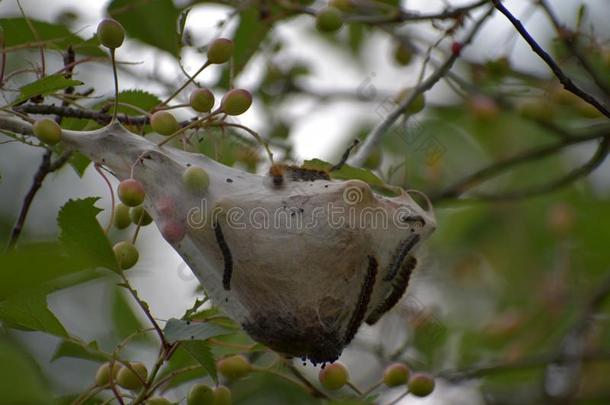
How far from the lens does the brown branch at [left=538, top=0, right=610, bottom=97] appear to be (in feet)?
8.22

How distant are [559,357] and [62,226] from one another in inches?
96.8

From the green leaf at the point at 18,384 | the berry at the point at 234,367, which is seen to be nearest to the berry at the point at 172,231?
the berry at the point at 234,367

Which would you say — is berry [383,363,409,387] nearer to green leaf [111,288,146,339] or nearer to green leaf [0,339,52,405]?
green leaf [0,339,52,405]

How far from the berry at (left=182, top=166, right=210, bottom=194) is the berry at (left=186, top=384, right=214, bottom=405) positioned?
502 millimetres

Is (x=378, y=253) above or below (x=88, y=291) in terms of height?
above

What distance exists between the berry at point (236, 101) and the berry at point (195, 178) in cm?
17

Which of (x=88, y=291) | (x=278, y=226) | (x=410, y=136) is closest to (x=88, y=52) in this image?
(x=410, y=136)

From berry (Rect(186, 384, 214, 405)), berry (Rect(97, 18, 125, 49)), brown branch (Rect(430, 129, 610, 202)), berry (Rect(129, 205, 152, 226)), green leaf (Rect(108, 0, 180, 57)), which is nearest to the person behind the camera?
berry (Rect(97, 18, 125, 49))

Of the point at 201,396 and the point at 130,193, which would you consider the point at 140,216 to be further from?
the point at 201,396

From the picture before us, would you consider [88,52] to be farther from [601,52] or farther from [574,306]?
[574,306]

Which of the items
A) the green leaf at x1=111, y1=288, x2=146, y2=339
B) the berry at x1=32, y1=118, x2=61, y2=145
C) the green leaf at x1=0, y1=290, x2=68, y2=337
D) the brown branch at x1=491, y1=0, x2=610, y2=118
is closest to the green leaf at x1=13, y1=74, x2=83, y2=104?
the berry at x1=32, y1=118, x2=61, y2=145

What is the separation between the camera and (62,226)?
2.13 metres

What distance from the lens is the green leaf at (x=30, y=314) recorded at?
2188 mm

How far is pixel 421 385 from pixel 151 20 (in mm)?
1825
